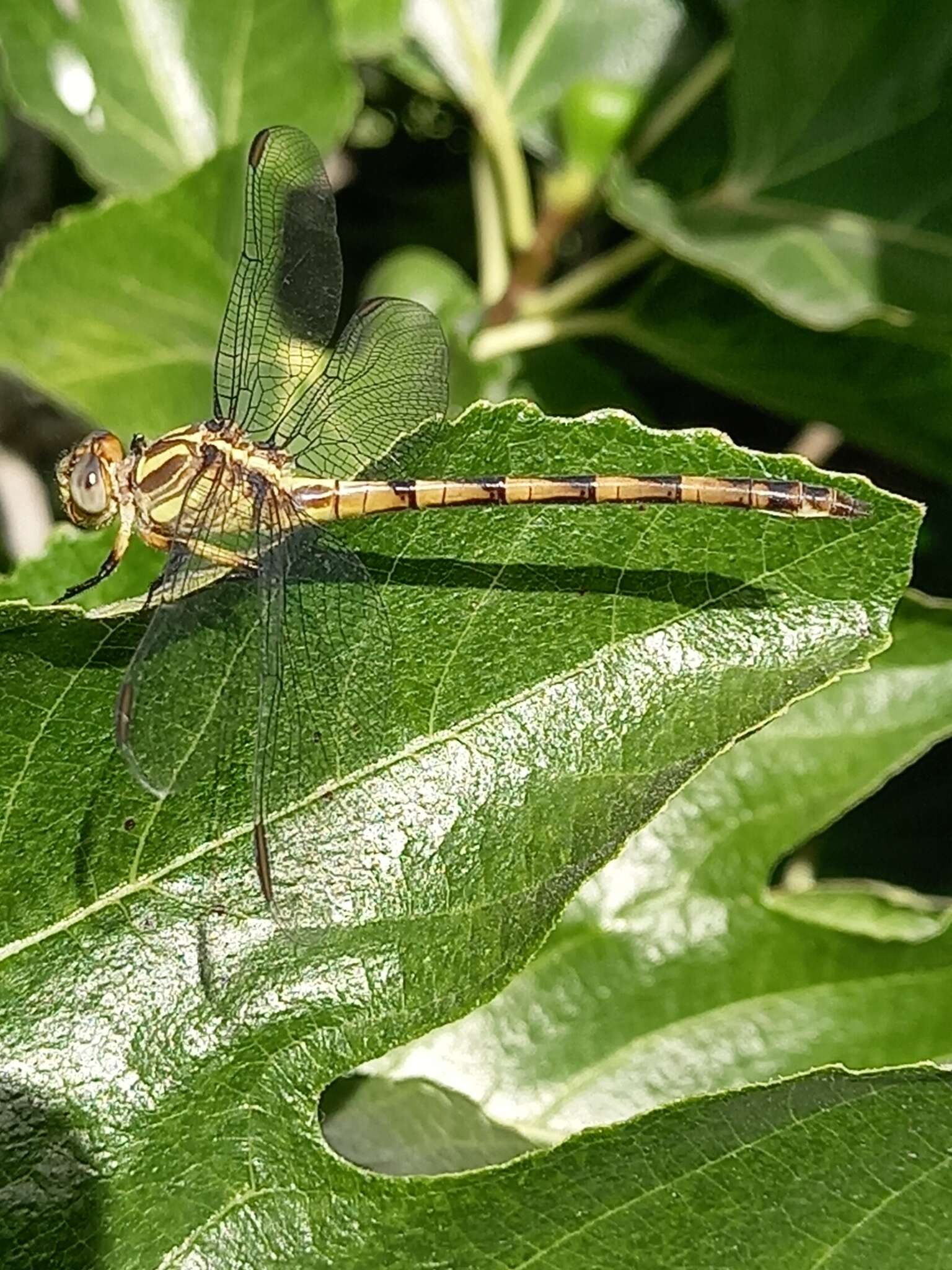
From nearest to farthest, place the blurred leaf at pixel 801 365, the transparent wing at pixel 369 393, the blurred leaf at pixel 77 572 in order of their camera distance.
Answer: the blurred leaf at pixel 77 572
the transparent wing at pixel 369 393
the blurred leaf at pixel 801 365

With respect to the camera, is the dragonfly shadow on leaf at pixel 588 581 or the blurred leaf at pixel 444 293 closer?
the dragonfly shadow on leaf at pixel 588 581

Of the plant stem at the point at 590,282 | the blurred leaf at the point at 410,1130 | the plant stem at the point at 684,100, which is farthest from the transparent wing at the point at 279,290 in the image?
the blurred leaf at the point at 410,1130

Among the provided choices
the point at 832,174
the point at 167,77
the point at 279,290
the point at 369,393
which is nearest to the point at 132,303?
the point at 279,290

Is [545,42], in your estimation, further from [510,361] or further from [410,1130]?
[410,1130]

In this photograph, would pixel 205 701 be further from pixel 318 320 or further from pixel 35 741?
pixel 318 320

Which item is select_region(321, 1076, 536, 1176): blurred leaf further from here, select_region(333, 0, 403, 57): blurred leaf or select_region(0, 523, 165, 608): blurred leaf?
select_region(333, 0, 403, 57): blurred leaf

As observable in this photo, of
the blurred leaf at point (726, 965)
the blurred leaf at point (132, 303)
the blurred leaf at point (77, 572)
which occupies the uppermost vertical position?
the blurred leaf at point (132, 303)

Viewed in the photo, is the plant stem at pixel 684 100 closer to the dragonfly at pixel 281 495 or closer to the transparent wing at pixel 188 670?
the dragonfly at pixel 281 495

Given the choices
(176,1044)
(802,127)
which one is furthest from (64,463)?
(802,127)

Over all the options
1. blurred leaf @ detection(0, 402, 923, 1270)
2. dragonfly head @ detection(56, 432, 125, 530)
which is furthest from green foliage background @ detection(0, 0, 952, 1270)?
dragonfly head @ detection(56, 432, 125, 530)
